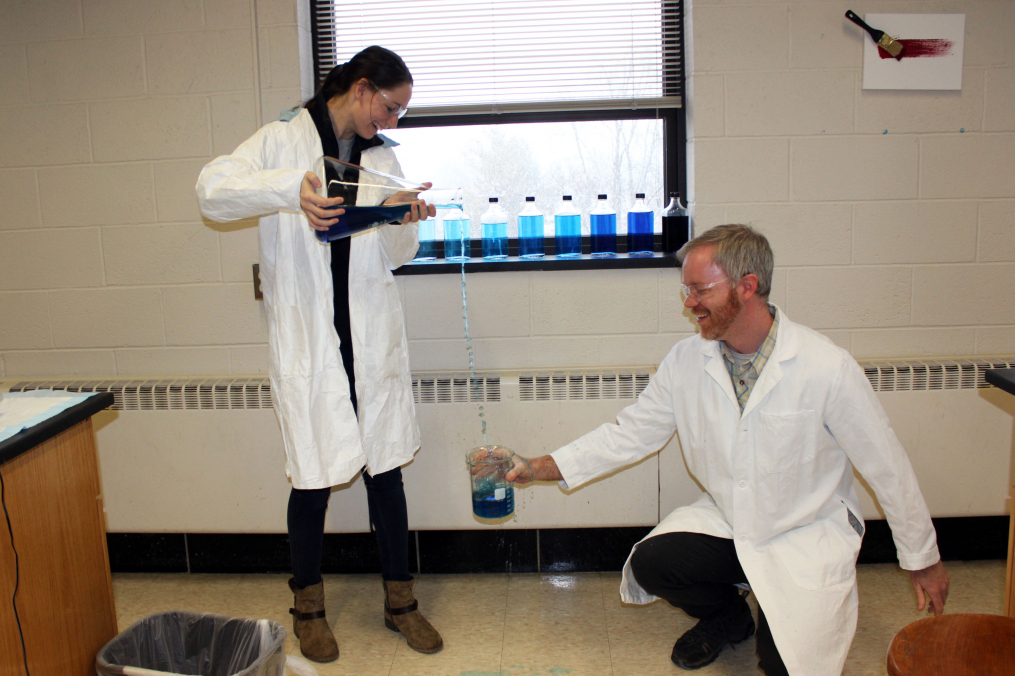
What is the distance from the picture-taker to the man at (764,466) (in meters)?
1.51

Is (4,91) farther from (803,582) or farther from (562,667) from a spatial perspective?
(803,582)

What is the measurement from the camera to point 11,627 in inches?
48.9

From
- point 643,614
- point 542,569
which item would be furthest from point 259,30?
point 643,614

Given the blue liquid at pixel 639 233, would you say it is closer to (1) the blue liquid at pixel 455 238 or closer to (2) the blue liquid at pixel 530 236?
(2) the blue liquid at pixel 530 236

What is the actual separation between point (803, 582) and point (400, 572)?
988 mm

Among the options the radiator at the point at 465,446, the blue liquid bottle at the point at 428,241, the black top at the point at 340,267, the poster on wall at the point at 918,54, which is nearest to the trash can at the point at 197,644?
the black top at the point at 340,267

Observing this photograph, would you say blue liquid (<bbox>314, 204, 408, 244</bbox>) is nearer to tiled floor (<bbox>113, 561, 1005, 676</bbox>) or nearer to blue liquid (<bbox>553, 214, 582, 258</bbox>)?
blue liquid (<bbox>553, 214, 582, 258</bbox>)

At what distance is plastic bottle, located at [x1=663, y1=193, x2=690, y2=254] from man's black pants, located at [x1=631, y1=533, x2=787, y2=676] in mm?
951

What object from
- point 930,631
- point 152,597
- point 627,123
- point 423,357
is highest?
point 627,123

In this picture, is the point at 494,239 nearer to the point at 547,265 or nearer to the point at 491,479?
the point at 547,265

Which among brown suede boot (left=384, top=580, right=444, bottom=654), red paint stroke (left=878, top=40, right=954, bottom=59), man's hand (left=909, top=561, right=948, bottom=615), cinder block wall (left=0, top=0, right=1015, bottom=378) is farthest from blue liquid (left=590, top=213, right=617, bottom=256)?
man's hand (left=909, top=561, right=948, bottom=615)

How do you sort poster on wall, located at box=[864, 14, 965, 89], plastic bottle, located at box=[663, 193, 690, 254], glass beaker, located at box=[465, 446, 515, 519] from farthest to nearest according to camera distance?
1. plastic bottle, located at box=[663, 193, 690, 254]
2. poster on wall, located at box=[864, 14, 965, 89]
3. glass beaker, located at box=[465, 446, 515, 519]

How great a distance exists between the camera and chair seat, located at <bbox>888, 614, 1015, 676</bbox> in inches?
39.0

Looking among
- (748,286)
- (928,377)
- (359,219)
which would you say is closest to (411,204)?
(359,219)
